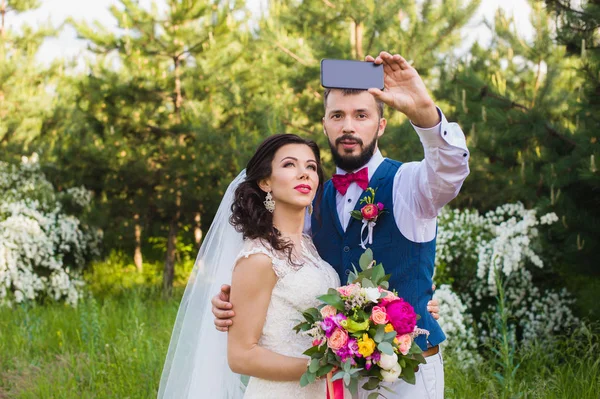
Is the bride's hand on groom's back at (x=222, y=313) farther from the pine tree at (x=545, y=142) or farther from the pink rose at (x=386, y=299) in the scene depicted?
the pine tree at (x=545, y=142)

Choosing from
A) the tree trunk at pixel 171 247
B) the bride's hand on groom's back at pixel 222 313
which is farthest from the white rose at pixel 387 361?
the tree trunk at pixel 171 247

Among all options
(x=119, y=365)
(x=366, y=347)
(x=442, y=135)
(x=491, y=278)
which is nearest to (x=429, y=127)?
(x=442, y=135)

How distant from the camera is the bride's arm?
258cm

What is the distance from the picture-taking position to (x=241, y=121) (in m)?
9.85

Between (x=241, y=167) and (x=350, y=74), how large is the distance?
6.09 metres

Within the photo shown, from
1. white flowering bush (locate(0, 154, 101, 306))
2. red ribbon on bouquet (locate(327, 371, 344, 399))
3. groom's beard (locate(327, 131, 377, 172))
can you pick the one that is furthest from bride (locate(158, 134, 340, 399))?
white flowering bush (locate(0, 154, 101, 306))

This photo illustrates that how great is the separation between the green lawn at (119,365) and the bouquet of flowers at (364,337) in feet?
6.80

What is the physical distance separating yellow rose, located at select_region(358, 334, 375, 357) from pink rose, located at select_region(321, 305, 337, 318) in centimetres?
15

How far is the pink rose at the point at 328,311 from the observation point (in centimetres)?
231

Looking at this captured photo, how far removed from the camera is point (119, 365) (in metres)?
5.16

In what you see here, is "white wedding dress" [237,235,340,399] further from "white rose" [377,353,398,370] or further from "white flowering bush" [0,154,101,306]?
"white flowering bush" [0,154,101,306]

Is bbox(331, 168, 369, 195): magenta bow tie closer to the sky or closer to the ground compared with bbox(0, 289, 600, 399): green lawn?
closer to the sky

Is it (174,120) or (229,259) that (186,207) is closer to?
(174,120)

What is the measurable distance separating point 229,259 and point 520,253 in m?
4.28
